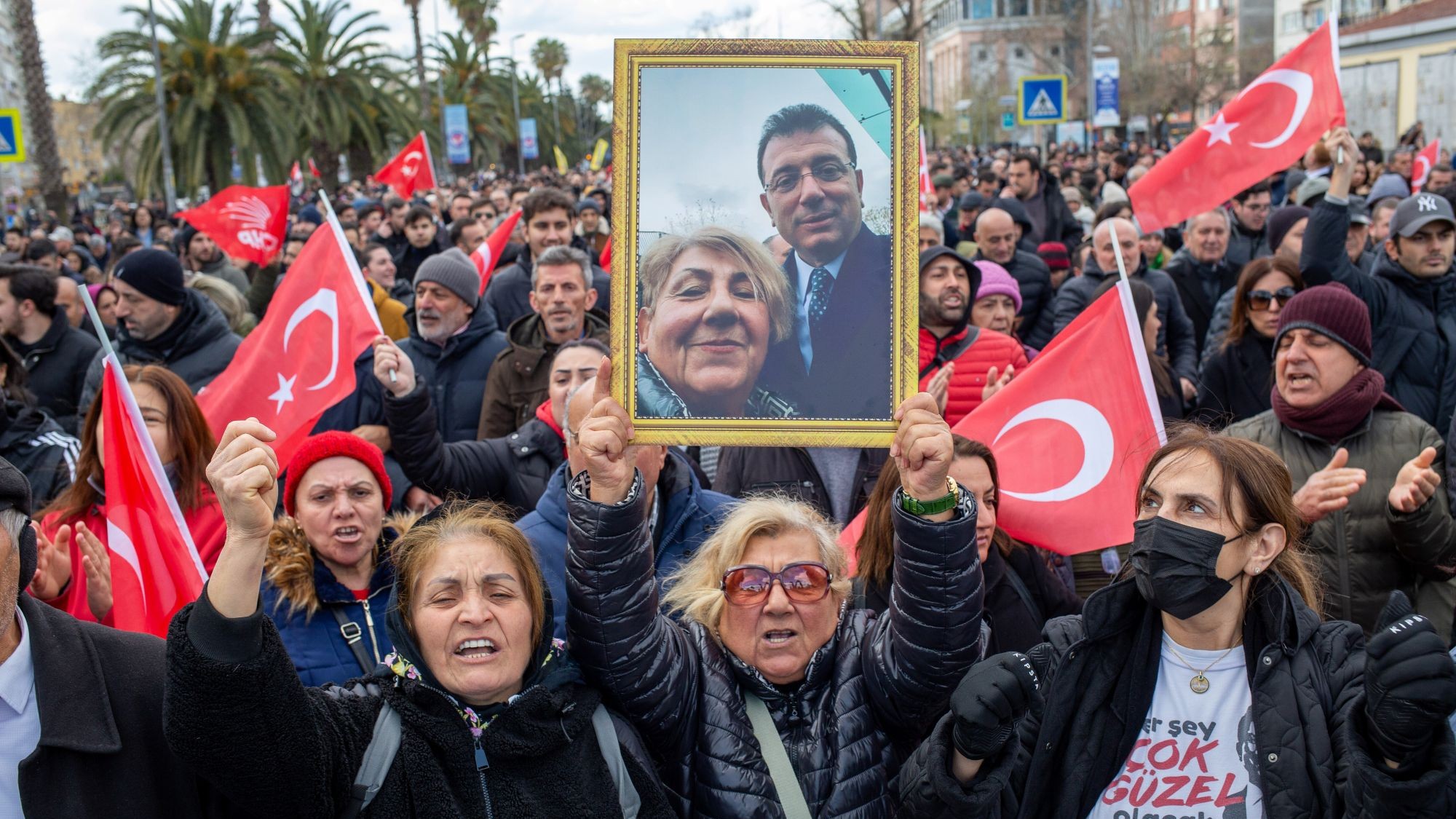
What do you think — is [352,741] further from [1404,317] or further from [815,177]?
[1404,317]

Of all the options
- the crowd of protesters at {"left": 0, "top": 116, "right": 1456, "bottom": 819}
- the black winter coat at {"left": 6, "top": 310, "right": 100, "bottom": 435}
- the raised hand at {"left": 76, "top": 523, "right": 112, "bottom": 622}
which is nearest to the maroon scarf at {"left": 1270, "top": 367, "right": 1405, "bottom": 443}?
the crowd of protesters at {"left": 0, "top": 116, "right": 1456, "bottom": 819}

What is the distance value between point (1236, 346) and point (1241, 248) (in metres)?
3.40

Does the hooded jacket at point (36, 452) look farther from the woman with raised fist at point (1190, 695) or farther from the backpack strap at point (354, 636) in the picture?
the woman with raised fist at point (1190, 695)

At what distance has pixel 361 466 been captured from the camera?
3918 millimetres

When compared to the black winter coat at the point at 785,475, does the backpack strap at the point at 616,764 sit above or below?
below

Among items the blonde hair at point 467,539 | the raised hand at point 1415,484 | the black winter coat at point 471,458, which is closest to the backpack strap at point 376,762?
the blonde hair at point 467,539

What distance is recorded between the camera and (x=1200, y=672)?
283cm

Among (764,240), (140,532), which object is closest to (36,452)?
(140,532)

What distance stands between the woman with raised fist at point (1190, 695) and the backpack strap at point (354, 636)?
1.69 meters

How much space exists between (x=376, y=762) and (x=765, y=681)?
88cm

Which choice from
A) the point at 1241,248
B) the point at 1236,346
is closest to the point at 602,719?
the point at 1236,346

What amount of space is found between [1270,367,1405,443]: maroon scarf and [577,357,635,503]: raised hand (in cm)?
232

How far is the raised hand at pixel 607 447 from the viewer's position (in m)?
2.57

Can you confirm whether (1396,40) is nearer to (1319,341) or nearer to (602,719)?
(1319,341)
